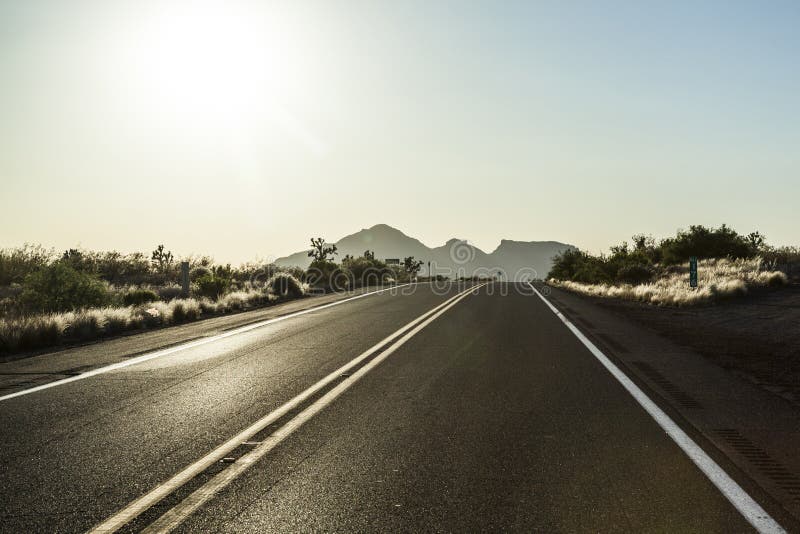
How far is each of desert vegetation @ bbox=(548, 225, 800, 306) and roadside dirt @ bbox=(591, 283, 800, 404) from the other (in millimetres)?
1618

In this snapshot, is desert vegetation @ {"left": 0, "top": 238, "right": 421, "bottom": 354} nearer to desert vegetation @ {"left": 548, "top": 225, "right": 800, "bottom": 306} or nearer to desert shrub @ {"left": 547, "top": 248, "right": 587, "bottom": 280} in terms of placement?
desert vegetation @ {"left": 548, "top": 225, "right": 800, "bottom": 306}

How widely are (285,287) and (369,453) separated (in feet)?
91.4

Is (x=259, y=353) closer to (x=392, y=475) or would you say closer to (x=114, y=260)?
(x=392, y=475)

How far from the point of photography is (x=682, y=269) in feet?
152

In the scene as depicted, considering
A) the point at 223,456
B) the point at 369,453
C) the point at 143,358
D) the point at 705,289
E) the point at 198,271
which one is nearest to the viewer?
the point at 223,456

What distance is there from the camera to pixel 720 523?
364 centimetres

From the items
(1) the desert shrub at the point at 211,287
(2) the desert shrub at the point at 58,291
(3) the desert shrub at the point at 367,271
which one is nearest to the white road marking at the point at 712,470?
(2) the desert shrub at the point at 58,291

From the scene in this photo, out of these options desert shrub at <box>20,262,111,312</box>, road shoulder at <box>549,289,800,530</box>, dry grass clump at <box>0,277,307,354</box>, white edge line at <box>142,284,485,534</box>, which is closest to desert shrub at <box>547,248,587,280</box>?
dry grass clump at <box>0,277,307,354</box>

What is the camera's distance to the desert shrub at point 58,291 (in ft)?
61.0

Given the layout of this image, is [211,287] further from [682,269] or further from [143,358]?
[682,269]

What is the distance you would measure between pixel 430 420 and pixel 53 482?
3290 mm

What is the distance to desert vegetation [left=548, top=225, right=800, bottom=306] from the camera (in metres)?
26.0

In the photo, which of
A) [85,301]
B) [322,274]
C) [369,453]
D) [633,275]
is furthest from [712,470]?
[322,274]

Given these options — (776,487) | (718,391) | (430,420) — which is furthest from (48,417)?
(718,391)
